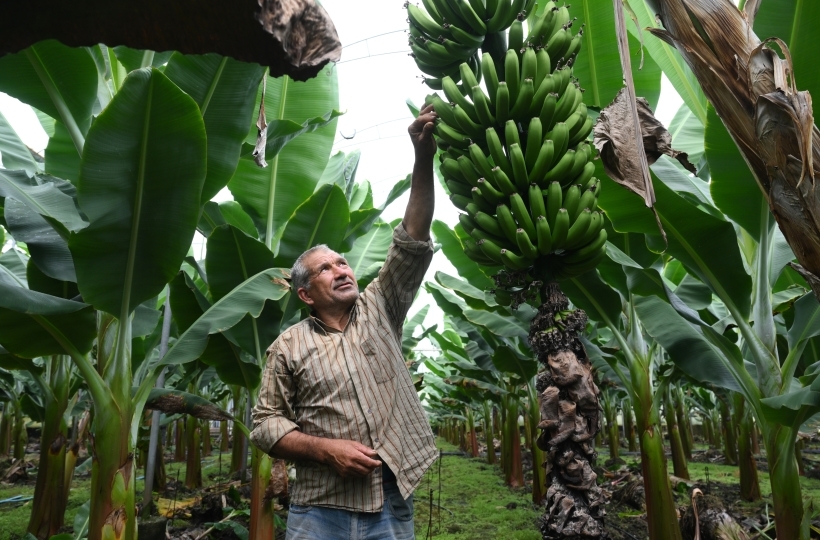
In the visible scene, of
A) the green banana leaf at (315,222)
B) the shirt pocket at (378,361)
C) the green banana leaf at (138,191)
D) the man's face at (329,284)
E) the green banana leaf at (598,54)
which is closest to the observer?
the shirt pocket at (378,361)

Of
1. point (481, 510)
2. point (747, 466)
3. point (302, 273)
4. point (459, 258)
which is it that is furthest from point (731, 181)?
point (481, 510)

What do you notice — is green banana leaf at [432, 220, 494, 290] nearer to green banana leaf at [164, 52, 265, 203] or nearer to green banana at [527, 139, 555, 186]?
green banana leaf at [164, 52, 265, 203]

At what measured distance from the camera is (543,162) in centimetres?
182

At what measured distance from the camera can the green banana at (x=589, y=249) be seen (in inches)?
73.2

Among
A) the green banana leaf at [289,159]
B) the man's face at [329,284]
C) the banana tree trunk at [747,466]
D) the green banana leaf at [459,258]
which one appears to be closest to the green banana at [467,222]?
the man's face at [329,284]

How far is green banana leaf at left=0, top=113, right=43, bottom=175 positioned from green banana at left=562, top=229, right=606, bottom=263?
11.9 feet

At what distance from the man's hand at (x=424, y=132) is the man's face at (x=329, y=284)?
527 millimetres

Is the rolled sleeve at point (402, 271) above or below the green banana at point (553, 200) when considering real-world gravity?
below

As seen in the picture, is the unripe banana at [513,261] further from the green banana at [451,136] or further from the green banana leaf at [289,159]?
the green banana leaf at [289,159]

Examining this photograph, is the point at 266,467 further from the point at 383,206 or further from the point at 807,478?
the point at 807,478

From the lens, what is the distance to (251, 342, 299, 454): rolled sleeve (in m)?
1.88

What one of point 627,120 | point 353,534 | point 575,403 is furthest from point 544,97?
point 353,534

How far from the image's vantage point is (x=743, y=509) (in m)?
5.46

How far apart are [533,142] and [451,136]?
0.28m
